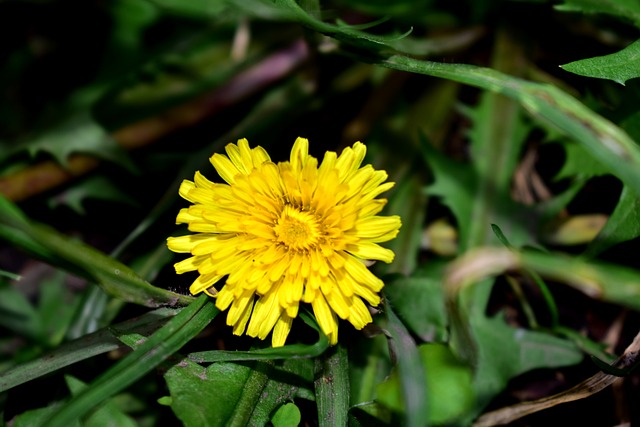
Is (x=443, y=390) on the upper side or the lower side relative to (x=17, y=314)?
lower

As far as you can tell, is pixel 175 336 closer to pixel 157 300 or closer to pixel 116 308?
pixel 157 300

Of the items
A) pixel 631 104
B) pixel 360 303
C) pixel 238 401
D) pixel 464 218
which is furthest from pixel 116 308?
pixel 631 104

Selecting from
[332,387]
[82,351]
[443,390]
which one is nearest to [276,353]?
[332,387]

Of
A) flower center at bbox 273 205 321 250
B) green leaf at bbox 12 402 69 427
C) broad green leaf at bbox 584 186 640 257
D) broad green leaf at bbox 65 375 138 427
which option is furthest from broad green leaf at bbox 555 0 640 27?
green leaf at bbox 12 402 69 427

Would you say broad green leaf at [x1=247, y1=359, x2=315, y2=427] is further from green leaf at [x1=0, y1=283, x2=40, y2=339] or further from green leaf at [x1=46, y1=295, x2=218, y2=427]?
green leaf at [x1=0, y1=283, x2=40, y2=339]

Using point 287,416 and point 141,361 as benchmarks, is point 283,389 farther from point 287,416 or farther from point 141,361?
point 141,361

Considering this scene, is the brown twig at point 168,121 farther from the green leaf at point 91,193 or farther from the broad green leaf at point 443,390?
the broad green leaf at point 443,390

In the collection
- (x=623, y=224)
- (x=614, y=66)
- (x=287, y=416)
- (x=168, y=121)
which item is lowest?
(x=287, y=416)

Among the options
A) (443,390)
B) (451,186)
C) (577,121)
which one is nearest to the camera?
(577,121)
